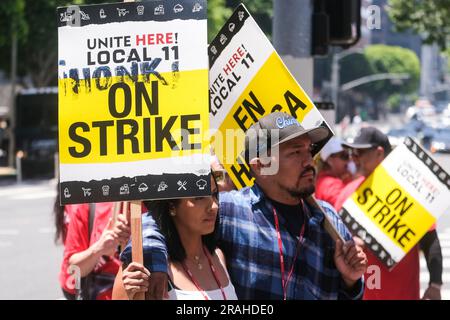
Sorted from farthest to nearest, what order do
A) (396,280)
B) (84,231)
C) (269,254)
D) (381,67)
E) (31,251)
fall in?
(381,67) → (31,251) → (396,280) → (84,231) → (269,254)

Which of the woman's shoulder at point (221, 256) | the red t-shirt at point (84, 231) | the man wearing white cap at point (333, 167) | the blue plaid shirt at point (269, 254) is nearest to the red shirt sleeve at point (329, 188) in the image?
the man wearing white cap at point (333, 167)

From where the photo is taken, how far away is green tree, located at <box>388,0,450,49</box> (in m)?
25.7

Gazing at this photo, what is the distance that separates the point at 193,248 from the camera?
141 inches

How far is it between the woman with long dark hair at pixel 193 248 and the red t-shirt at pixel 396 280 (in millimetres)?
1558

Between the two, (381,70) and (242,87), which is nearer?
(242,87)

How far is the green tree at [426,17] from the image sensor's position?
25.7 m

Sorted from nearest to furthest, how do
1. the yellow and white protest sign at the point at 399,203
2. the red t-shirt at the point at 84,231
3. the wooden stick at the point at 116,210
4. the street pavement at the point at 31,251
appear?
the wooden stick at the point at 116,210 → the red t-shirt at the point at 84,231 → the yellow and white protest sign at the point at 399,203 → the street pavement at the point at 31,251

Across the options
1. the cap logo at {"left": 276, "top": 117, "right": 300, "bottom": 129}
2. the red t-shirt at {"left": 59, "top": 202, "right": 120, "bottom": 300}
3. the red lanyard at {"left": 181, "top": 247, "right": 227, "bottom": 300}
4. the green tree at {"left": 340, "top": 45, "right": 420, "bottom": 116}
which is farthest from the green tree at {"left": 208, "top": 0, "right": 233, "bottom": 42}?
the green tree at {"left": 340, "top": 45, "right": 420, "bottom": 116}

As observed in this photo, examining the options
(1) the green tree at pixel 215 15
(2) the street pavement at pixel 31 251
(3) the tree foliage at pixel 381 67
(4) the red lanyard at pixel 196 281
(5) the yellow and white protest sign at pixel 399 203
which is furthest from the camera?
(3) the tree foliage at pixel 381 67

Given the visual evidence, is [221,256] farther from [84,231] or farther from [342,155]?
[342,155]

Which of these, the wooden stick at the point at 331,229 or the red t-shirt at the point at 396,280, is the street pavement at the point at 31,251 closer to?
the red t-shirt at the point at 396,280

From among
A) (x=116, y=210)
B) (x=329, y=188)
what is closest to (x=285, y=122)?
(x=116, y=210)

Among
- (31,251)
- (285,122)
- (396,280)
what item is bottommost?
(31,251)

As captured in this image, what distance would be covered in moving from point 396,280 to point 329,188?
164cm
